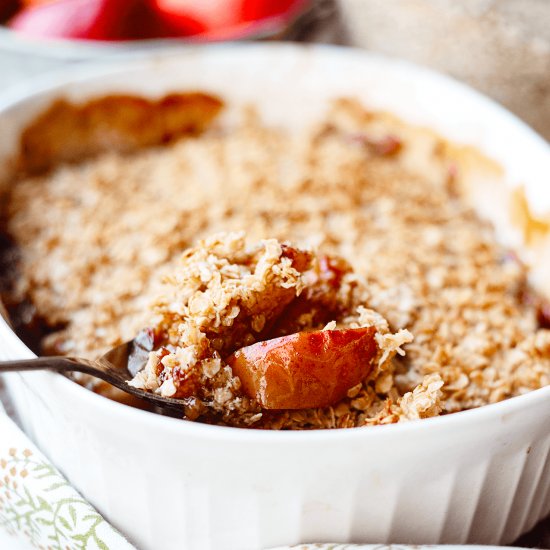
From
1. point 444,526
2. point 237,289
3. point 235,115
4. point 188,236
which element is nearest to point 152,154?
point 235,115

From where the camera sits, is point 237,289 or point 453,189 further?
point 453,189

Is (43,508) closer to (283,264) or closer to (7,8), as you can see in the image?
(283,264)

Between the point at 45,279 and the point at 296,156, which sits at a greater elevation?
the point at 296,156

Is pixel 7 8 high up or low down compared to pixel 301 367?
up

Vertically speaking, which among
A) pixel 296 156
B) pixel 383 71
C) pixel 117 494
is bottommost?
pixel 117 494

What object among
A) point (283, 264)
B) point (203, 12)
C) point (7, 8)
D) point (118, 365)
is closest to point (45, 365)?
point (118, 365)

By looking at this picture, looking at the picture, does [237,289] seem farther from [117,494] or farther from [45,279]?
[45,279]
